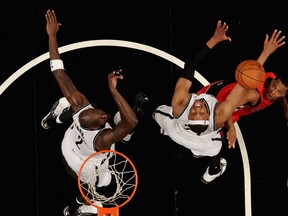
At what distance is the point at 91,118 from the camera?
154 inches

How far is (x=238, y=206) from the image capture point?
5.20 meters

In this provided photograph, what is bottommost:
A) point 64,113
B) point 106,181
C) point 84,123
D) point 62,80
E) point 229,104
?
point 106,181

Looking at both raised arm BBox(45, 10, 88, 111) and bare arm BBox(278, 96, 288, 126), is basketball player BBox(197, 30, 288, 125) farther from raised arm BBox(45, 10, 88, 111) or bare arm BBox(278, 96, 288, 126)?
raised arm BBox(45, 10, 88, 111)

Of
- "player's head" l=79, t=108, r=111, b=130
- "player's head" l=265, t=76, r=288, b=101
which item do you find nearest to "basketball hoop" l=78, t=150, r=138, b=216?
"player's head" l=79, t=108, r=111, b=130

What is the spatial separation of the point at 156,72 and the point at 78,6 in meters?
A: 1.28

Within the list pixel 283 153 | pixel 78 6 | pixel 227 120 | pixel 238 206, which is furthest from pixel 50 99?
pixel 283 153

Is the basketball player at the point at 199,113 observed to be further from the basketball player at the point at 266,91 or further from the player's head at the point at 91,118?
the player's head at the point at 91,118

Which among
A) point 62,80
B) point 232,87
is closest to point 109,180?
point 62,80

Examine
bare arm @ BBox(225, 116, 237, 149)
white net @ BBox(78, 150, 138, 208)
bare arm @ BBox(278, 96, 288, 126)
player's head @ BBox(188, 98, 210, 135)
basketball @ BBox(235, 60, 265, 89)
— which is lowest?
white net @ BBox(78, 150, 138, 208)

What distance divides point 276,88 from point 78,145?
2.21 metres

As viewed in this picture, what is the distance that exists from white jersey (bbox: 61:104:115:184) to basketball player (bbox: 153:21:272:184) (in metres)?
0.76

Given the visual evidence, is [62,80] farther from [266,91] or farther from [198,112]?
[266,91]

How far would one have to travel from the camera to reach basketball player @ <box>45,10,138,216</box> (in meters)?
3.97

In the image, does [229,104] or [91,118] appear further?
[229,104]
